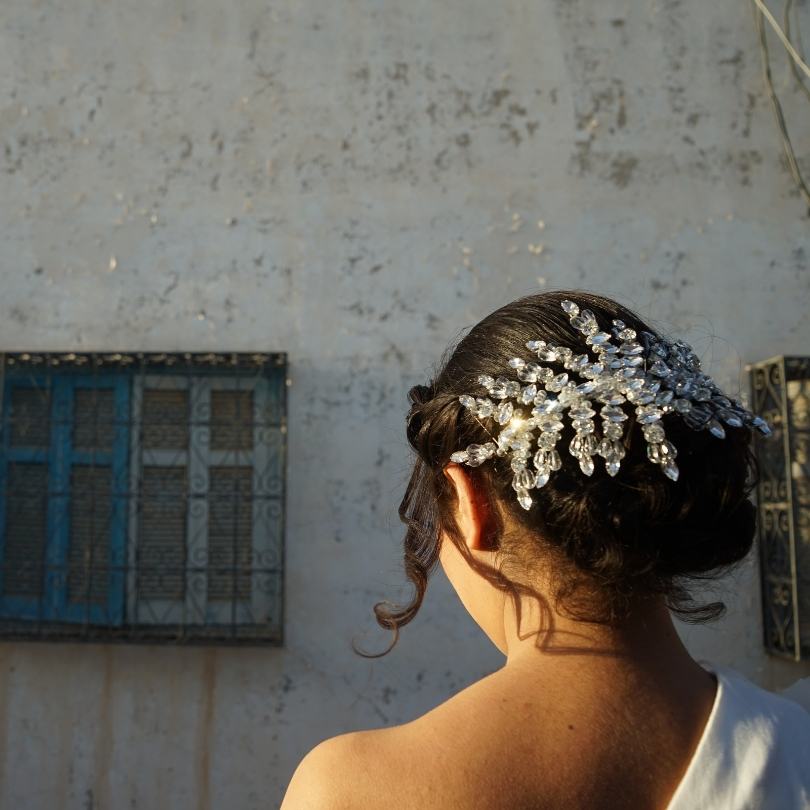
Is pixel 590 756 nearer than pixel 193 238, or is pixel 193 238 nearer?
pixel 590 756

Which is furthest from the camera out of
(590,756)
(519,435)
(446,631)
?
(446,631)

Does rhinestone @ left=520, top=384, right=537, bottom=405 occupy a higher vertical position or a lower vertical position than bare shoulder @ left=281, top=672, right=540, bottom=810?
higher

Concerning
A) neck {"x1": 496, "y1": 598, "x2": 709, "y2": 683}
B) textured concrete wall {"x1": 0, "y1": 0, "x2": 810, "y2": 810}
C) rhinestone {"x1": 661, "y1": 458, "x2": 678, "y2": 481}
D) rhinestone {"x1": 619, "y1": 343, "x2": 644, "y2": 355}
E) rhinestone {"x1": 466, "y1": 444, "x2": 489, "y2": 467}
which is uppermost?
textured concrete wall {"x1": 0, "y1": 0, "x2": 810, "y2": 810}

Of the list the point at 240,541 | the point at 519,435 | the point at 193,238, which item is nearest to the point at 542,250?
the point at 193,238

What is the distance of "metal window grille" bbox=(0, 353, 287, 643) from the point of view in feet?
12.7

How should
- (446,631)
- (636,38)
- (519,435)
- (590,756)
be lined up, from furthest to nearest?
(636,38) < (446,631) < (519,435) < (590,756)

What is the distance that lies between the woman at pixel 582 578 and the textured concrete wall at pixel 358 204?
275 centimetres

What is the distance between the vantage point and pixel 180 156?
4.06 m

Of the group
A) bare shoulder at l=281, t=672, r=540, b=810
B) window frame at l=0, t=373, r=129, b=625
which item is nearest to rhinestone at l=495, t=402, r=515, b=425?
bare shoulder at l=281, t=672, r=540, b=810

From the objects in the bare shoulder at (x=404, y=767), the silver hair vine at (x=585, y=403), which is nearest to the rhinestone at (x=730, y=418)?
the silver hair vine at (x=585, y=403)

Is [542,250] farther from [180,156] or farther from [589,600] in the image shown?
[589,600]

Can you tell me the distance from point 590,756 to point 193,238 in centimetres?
342

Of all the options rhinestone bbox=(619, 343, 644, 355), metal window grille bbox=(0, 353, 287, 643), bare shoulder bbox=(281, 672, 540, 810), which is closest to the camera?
bare shoulder bbox=(281, 672, 540, 810)

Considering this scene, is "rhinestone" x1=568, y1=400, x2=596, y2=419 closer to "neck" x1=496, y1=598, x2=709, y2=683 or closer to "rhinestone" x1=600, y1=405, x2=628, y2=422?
"rhinestone" x1=600, y1=405, x2=628, y2=422
